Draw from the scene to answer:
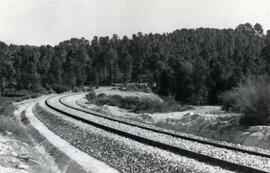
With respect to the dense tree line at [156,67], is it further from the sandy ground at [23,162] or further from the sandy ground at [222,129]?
the sandy ground at [23,162]

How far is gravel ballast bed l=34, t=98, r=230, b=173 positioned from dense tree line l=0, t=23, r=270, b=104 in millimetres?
38931

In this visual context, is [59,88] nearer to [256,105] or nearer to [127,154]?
[256,105]

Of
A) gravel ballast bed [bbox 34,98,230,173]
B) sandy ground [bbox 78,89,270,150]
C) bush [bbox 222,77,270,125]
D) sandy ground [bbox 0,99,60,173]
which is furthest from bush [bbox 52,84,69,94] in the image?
sandy ground [bbox 0,99,60,173]

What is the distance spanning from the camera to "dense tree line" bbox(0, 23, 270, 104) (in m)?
67.6

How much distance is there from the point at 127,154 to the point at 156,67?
98.3 metres

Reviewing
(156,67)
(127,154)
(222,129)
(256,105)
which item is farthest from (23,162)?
(156,67)

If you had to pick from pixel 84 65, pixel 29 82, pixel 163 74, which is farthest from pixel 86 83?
pixel 163 74

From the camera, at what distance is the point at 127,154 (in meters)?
17.1

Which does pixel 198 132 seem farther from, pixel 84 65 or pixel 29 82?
pixel 84 65

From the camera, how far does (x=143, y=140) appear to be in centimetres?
2027

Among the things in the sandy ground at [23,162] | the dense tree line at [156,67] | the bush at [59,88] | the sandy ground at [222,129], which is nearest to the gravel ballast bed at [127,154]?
the sandy ground at [23,162]

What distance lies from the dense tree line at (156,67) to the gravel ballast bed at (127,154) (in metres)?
38.9

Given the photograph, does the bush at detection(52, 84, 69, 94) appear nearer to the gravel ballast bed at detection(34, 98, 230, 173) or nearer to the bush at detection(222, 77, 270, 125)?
the gravel ballast bed at detection(34, 98, 230, 173)

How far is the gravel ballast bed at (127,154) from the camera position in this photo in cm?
1415
